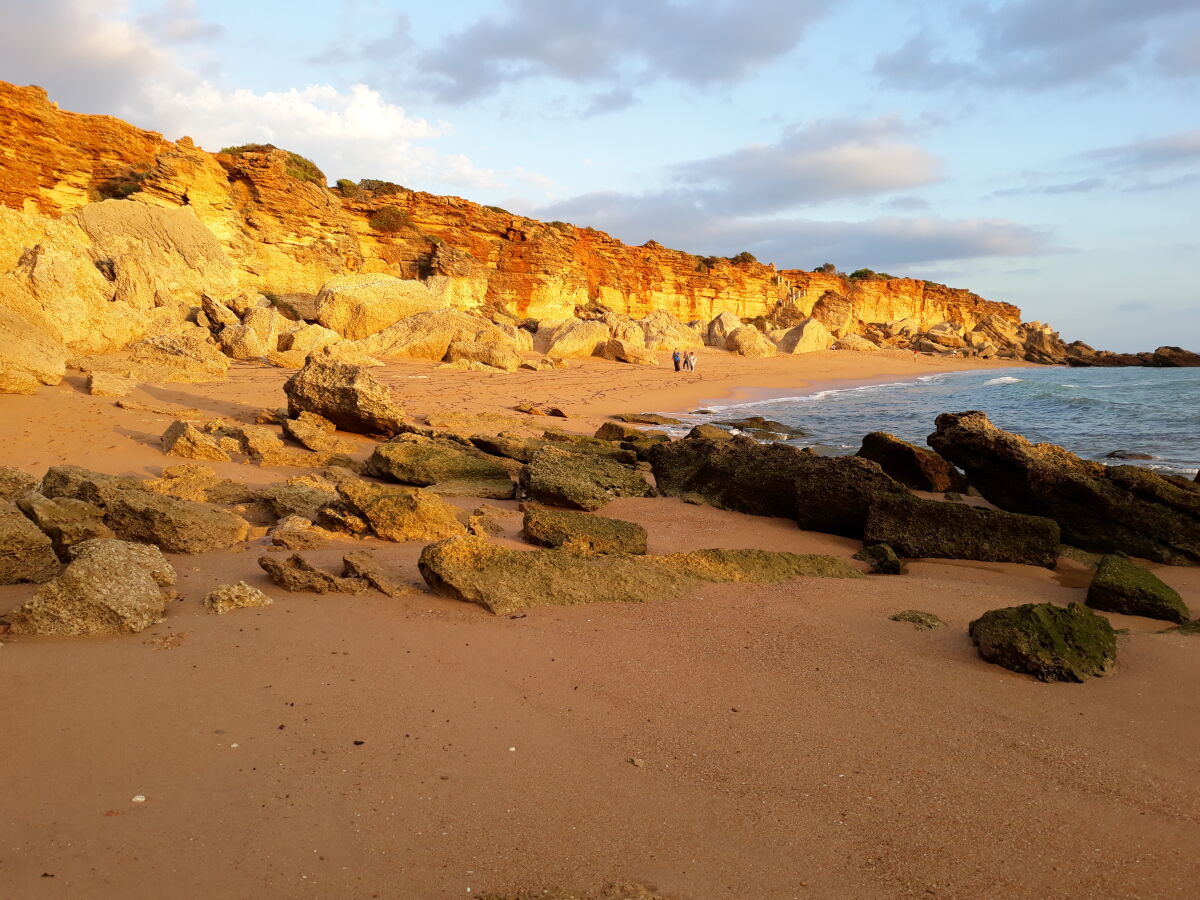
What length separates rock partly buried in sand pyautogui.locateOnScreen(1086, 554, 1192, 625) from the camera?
14.0 feet

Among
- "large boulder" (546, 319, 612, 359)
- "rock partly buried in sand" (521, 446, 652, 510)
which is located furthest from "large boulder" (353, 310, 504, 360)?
"rock partly buried in sand" (521, 446, 652, 510)

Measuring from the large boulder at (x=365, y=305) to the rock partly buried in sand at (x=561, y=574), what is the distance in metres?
17.7

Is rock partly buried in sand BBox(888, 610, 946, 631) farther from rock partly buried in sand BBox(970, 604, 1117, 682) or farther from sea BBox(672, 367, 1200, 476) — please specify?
sea BBox(672, 367, 1200, 476)

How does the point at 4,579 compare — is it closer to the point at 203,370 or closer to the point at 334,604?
the point at 334,604

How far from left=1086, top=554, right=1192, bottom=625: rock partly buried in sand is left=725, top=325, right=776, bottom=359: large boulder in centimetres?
3049

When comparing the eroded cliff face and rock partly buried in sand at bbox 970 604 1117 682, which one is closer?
rock partly buried in sand at bbox 970 604 1117 682

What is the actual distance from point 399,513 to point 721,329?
109 feet

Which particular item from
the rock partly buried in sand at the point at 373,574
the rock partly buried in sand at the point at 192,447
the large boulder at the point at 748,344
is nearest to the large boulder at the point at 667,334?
the large boulder at the point at 748,344

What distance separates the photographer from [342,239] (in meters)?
29.2

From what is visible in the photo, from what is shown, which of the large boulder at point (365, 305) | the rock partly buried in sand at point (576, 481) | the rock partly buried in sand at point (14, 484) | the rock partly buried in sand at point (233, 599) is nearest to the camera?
the rock partly buried in sand at point (233, 599)

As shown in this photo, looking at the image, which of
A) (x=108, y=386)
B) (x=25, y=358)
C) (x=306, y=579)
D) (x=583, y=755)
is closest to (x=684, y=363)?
(x=108, y=386)

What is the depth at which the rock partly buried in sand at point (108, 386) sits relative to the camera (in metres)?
9.66

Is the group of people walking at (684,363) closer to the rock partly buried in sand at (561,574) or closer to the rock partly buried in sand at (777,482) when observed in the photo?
the rock partly buried in sand at (777,482)

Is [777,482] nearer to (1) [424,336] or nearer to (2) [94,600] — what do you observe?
(2) [94,600]
